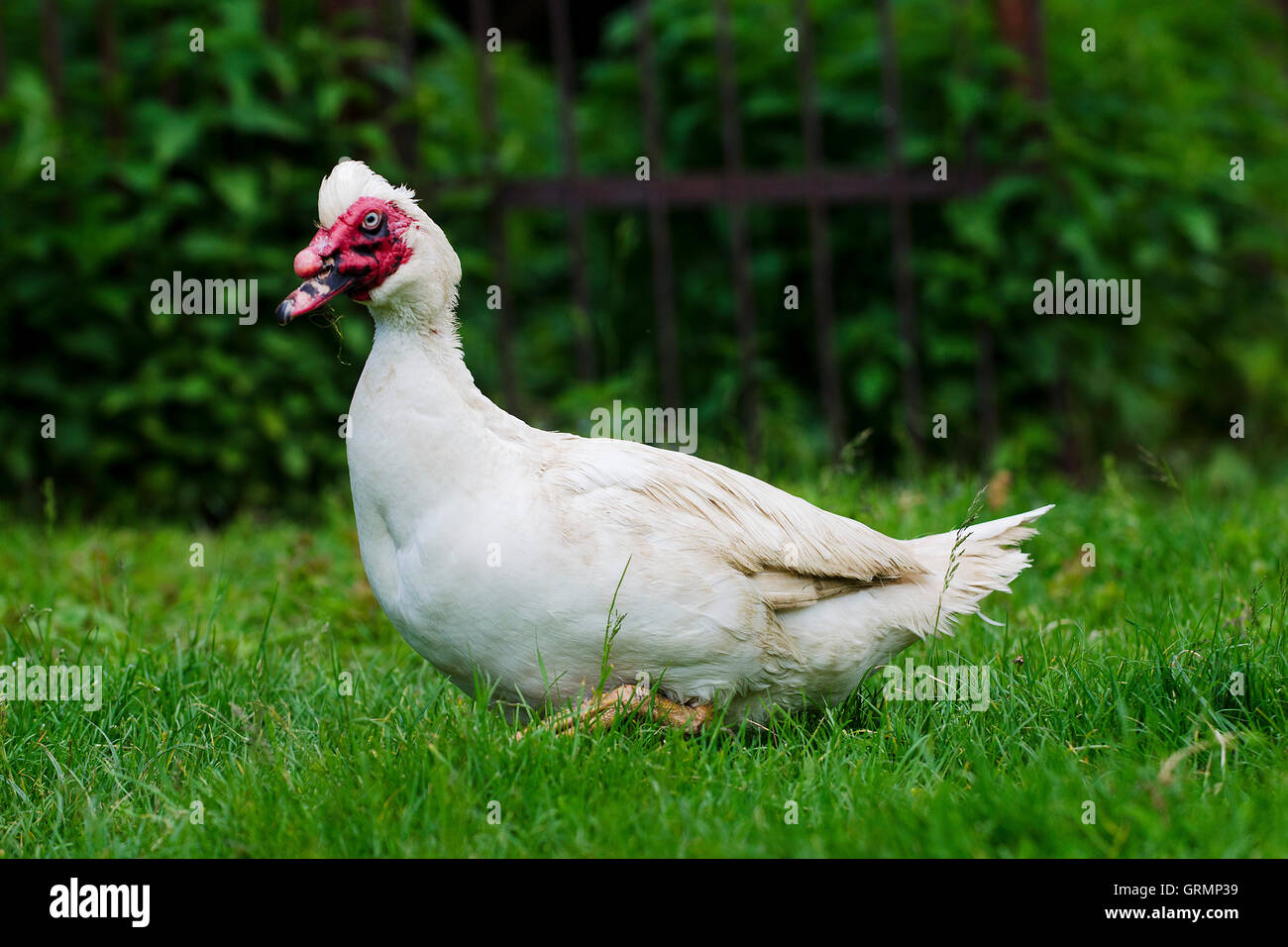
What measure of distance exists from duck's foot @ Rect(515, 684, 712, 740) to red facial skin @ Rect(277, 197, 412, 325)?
110cm

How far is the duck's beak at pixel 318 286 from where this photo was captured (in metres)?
3.16

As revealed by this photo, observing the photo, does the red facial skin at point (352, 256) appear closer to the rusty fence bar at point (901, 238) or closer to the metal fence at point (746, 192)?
the metal fence at point (746, 192)

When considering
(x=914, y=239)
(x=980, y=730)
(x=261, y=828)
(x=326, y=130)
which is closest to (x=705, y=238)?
(x=914, y=239)

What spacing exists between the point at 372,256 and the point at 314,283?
0.15 meters

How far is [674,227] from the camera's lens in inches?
293

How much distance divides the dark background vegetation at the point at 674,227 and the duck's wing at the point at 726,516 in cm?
229

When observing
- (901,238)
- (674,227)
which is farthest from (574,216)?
(901,238)

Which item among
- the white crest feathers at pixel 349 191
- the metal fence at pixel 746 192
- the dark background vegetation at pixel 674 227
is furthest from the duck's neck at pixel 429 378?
the metal fence at pixel 746 192

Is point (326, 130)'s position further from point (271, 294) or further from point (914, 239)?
point (914, 239)
